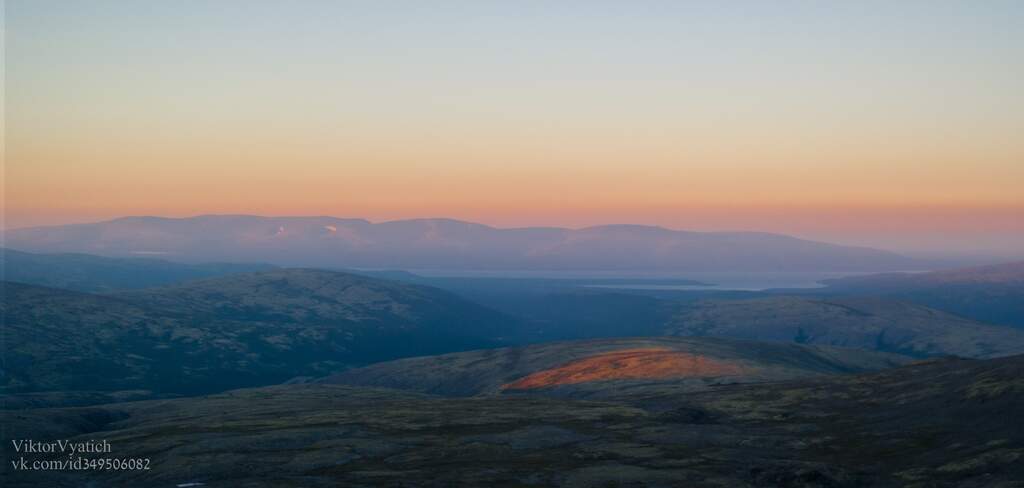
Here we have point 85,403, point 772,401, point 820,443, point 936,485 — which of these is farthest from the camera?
point 85,403

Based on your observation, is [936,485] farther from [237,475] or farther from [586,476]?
Result: [237,475]

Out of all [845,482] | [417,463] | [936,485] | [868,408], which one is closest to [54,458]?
[417,463]

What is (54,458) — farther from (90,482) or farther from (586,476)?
(586,476)

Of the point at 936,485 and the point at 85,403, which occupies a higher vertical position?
the point at 936,485

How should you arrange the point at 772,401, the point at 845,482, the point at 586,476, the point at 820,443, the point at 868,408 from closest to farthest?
the point at 845,482, the point at 586,476, the point at 820,443, the point at 868,408, the point at 772,401

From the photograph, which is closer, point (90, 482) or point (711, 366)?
point (90, 482)

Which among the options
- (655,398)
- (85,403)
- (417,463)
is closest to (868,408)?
(655,398)
